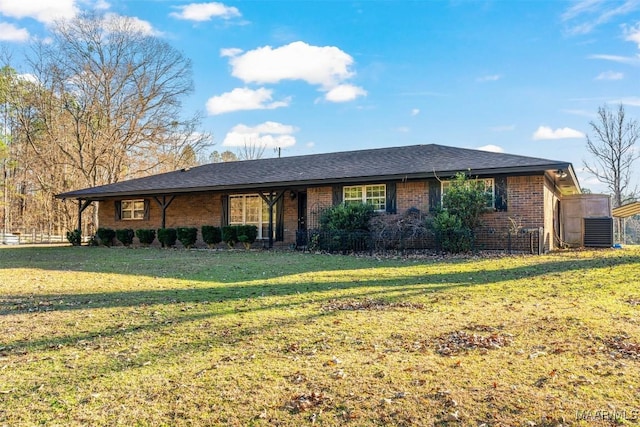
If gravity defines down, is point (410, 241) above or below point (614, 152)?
below

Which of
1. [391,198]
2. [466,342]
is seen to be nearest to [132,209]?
[391,198]

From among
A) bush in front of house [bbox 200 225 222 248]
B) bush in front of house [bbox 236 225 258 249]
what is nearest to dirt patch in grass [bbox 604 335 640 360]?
bush in front of house [bbox 236 225 258 249]

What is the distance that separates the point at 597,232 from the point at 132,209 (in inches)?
776

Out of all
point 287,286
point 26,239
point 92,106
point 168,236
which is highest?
point 92,106

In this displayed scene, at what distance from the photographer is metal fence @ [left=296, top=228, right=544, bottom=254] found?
13.3 meters

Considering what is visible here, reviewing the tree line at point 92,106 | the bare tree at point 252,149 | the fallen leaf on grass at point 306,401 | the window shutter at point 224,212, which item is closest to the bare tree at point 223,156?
the bare tree at point 252,149

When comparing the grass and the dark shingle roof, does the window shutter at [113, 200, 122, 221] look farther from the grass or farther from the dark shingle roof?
the grass

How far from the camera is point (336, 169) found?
17.2 m

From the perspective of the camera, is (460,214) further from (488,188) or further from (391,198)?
(391,198)

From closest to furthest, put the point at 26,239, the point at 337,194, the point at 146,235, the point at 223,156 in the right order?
the point at 337,194
the point at 146,235
the point at 26,239
the point at 223,156

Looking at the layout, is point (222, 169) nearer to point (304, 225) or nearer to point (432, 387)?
point (304, 225)

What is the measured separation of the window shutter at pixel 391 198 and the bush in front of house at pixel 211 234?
6.89m

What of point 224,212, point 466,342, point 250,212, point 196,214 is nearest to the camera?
point 466,342

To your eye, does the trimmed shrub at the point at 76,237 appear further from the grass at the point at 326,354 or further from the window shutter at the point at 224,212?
the grass at the point at 326,354
